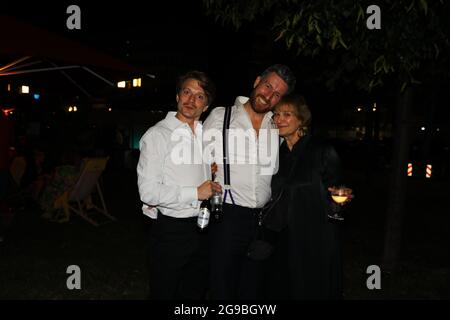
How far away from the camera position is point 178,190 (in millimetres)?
2977

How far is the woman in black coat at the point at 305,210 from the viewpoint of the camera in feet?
11.5

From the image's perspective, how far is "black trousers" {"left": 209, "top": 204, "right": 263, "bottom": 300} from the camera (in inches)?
131

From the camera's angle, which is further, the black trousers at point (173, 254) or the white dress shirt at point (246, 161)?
the white dress shirt at point (246, 161)

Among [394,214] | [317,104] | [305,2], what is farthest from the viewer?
[317,104]

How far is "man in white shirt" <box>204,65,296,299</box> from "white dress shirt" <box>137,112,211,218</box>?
299 millimetres

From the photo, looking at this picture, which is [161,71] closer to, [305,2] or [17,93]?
[17,93]

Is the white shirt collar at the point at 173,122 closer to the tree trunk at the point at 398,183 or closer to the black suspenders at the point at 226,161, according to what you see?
the black suspenders at the point at 226,161

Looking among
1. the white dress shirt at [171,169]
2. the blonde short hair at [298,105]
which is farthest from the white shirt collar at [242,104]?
the white dress shirt at [171,169]

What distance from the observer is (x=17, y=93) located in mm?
19672

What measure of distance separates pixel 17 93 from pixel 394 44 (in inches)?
744

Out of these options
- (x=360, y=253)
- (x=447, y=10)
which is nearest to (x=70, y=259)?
(x=360, y=253)

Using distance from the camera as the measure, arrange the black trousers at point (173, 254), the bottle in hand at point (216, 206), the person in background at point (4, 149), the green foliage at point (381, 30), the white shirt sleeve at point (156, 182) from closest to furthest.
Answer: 1. the white shirt sleeve at point (156, 182)
2. the black trousers at point (173, 254)
3. the bottle in hand at point (216, 206)
4. the green foliage at point (381, 30)
5. the person in background at point (4, 149)

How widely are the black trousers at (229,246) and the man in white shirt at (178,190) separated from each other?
4.8 inches

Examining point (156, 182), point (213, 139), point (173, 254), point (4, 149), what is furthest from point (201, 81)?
point (4, 149)
